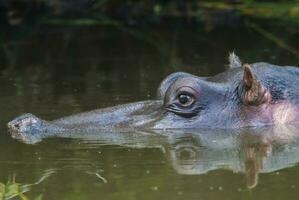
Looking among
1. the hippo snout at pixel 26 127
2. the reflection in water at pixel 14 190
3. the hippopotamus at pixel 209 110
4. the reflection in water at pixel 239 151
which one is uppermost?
the hippopotamus at pixel 209 110

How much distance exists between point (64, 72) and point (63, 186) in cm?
579

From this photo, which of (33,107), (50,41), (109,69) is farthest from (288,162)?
(50,41)

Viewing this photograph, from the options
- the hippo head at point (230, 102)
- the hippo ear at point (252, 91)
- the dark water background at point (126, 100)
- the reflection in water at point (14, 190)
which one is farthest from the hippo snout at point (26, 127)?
the hippo ear at point (252, 91)

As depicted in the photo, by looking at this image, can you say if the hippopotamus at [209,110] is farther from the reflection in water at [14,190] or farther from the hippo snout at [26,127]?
the reflection in water at [14,190]

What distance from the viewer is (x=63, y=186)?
220 inches

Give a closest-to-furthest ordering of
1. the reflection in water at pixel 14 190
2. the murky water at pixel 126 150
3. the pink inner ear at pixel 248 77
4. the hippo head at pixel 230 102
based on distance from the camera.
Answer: the reflection in water at pixel 14 190 < the murky water at pixel 126 150 < the pink inner ear at pixel 248 77 < the hippo head at pixel 230 102

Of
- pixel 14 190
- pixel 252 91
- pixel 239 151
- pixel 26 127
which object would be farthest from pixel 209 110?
pixel 14 190

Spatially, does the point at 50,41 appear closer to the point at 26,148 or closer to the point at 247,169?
the point at 26,148

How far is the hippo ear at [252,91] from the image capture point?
6.95 metres

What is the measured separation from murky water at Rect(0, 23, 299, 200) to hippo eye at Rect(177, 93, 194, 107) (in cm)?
26

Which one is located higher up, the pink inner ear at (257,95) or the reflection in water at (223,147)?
the pink inner ear at (257,95)

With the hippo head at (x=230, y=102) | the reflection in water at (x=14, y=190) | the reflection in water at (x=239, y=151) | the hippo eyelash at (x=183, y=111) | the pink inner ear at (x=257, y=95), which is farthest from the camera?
the hippo eyelash at (x=183, y=111)

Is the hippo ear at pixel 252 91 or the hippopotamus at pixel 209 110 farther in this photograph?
the hippopotamus at pixel 209 110

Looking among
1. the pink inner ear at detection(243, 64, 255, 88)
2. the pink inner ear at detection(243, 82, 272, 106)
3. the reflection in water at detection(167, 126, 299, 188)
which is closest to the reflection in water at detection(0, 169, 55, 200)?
the reflection in water at detection(167, 126, 299, 188)
